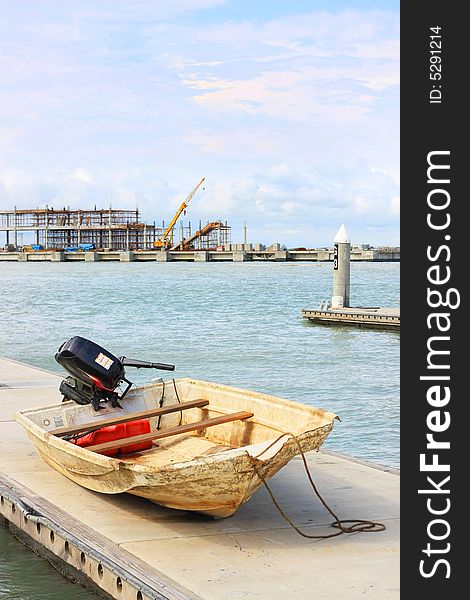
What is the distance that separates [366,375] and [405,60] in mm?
19780

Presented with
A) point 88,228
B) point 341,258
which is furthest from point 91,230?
point 341,258

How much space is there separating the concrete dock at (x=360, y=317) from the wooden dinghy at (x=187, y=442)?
76.5 feet

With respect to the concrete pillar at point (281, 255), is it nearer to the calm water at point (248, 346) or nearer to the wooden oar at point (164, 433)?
the calm water at point (248, 346)

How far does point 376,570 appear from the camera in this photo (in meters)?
7.27

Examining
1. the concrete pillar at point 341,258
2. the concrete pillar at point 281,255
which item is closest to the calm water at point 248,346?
the concrete pillar at point 341,258

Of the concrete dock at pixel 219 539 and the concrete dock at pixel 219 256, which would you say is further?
the concrete dock at pixel 219 256

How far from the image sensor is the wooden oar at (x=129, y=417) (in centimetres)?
967

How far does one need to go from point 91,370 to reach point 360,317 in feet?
82.8

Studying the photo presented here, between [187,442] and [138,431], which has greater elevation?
[138,431]

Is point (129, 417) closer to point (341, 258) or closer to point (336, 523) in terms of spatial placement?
point (336, 523)

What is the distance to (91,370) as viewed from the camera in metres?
10.5

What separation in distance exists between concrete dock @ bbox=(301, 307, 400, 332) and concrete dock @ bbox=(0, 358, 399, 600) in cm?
2437

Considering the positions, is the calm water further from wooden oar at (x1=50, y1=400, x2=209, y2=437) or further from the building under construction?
the building under construction

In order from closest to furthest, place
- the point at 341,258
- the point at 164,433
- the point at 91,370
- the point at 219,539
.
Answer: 1. the point at 219,539
2. the point at 164,433
3. the point at 91,370
4. the point at 341,258
